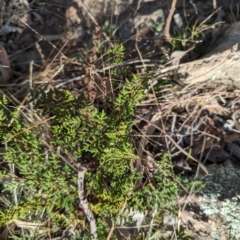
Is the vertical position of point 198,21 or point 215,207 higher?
point 198,21

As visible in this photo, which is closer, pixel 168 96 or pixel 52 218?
pixel 52 218

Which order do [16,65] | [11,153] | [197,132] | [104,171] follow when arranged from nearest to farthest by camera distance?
[11,153]
[104,171]
[197,132]
[16,65]

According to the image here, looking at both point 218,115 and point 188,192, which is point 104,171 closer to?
point 188,192

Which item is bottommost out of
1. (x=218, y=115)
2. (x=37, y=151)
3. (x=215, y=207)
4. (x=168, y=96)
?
(x=215, y=207)

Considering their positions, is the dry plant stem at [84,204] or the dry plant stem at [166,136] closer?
the dry plant stem at [84,204]

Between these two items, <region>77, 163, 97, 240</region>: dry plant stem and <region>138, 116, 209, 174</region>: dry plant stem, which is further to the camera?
<region>138, 116, 209, 174</region>: dry plant stem

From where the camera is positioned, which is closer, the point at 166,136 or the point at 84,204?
the point at 84,204

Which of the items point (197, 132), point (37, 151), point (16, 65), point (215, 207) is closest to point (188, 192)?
point (215, 207)

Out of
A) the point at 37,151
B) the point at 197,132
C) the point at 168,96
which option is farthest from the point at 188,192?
the point at 37,151

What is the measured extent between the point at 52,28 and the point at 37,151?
0.89 m

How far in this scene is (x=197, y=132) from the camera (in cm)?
233

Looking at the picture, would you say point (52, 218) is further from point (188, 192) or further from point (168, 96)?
point (168, 96)

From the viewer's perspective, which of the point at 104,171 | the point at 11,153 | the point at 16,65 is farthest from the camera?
the point at 16,65

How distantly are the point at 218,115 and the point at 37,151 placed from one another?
2.99ft
